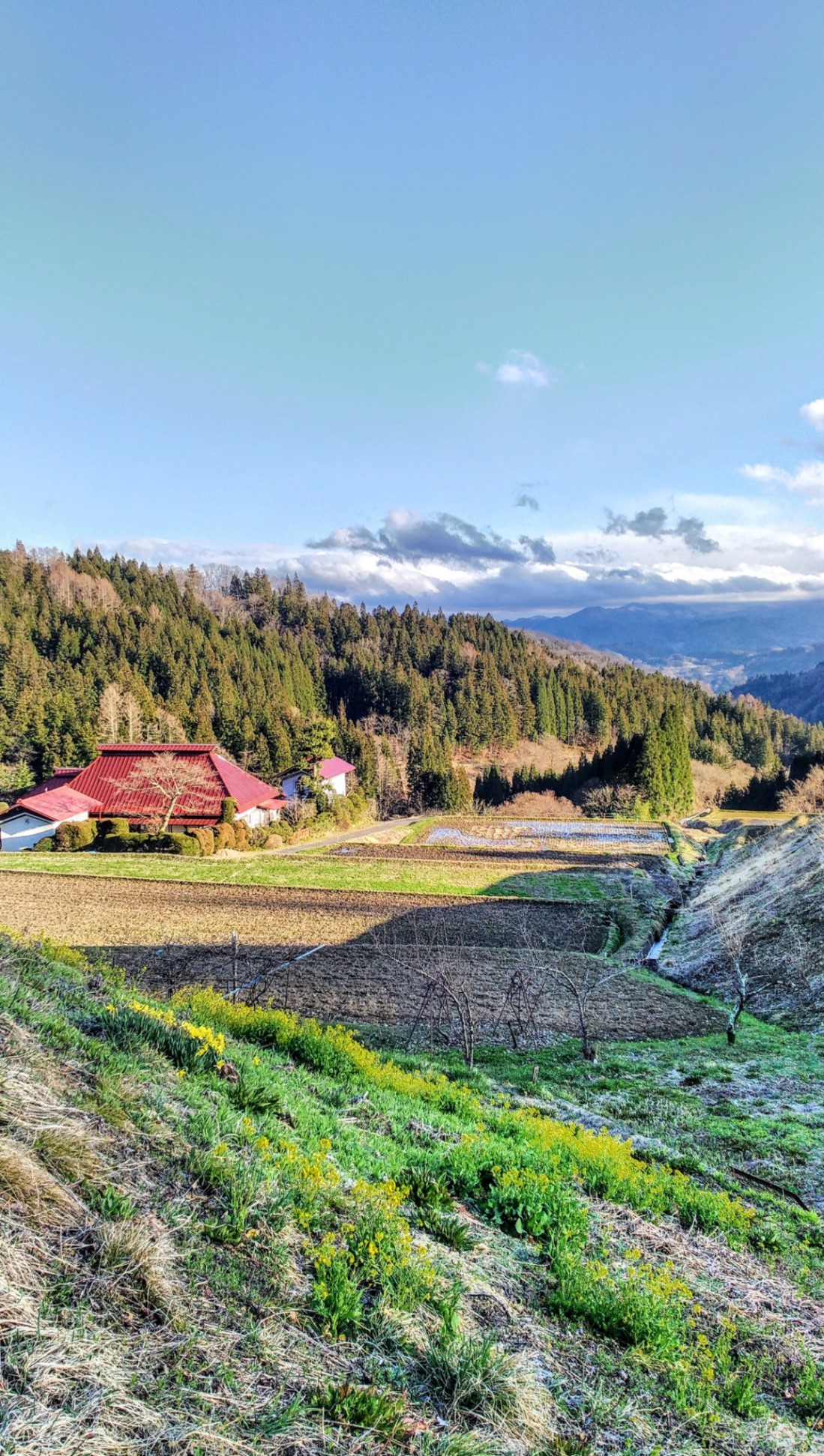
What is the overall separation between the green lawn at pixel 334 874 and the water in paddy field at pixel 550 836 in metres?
8.63

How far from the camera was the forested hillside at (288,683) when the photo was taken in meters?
63.0

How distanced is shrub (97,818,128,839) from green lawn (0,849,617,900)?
2853 mm

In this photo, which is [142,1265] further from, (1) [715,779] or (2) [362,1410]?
(1) [715,779]

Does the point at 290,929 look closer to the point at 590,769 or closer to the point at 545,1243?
the point at 545,1243

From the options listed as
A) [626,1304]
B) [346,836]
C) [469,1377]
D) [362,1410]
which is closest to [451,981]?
[626,1304]

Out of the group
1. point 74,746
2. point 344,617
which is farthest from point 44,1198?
point 344,617

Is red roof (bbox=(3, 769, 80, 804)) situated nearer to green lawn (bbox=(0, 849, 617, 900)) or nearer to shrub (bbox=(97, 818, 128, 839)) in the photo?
shrub (bbox=(97, 818, 128, 839))

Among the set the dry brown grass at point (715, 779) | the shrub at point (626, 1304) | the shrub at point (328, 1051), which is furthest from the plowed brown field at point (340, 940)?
the dry brown grass at point (715, 779)

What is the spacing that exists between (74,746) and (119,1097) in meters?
59.7

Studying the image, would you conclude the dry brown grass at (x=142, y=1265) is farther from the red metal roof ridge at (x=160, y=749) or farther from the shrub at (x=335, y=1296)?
the red metal roof ridge at (x=160, y=749)

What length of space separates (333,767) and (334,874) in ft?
87.1

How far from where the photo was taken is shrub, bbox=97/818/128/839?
143 ft

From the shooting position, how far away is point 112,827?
4381 cm

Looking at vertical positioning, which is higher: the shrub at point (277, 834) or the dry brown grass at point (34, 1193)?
the dry brown grass at point (34, 1193)
